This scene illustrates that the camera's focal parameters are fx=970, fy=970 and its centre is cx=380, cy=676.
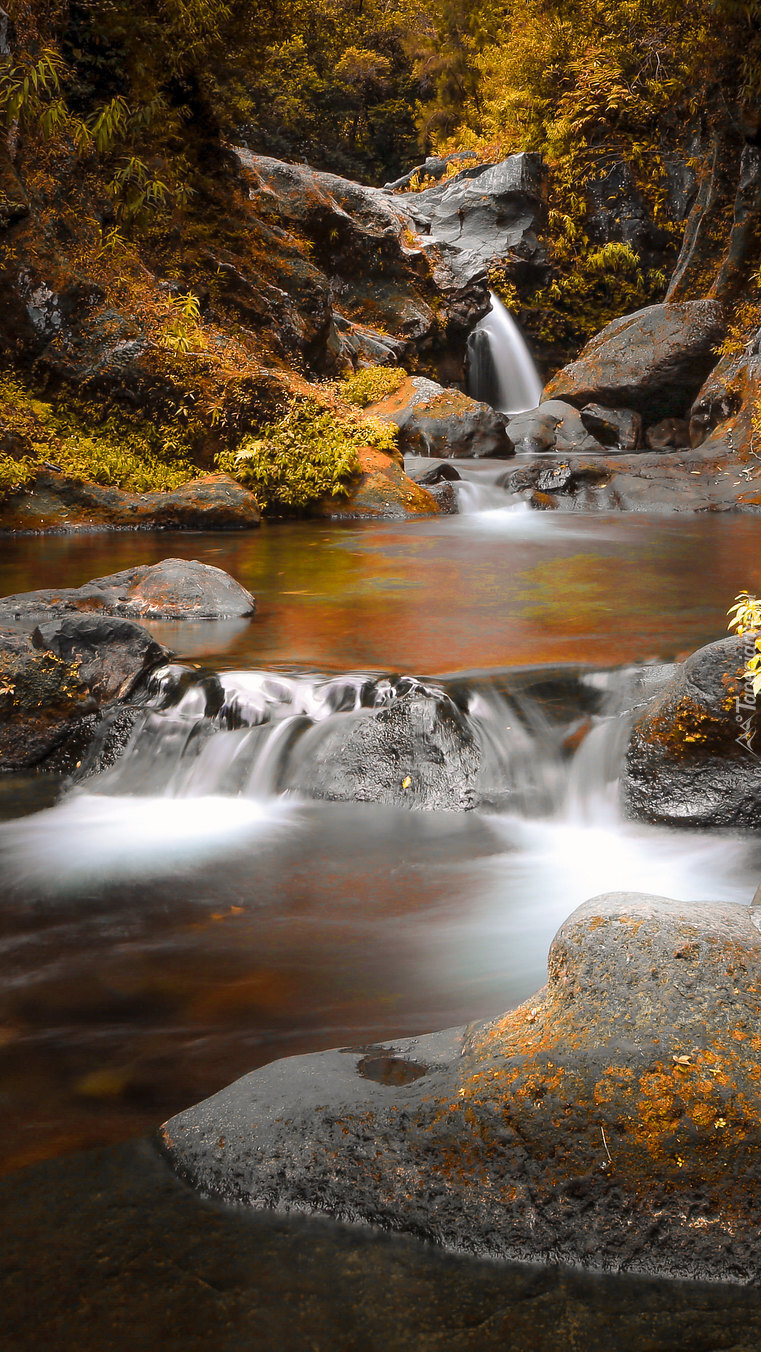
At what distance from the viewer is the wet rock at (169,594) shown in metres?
7.39

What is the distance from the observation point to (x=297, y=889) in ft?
13.7

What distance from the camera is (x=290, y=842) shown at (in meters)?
4.62

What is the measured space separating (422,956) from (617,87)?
23.4 meters

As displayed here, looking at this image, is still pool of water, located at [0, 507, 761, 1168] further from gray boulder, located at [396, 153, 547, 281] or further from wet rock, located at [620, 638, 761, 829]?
gray boulder, located at [396, 153, 547, 281]

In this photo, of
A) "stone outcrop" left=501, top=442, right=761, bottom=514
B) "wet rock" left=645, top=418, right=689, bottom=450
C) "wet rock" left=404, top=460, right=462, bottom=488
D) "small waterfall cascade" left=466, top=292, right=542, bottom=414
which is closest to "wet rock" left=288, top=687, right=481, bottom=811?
"stone outcrop" left=501, top=442, right=761, bottom=514

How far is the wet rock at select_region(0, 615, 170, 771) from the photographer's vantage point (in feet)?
17.7

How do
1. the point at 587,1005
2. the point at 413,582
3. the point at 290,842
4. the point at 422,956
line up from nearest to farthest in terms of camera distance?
the point at 587,1005 → the point at 422,956 → the point at 290,842 → the point at 413,582

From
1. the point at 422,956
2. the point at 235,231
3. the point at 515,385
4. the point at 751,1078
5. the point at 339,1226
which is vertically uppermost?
the point at 235,231

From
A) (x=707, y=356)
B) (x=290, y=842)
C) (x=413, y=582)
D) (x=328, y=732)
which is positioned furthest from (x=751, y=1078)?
(x=707, y=356)

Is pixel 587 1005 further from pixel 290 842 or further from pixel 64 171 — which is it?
pixel 64 171

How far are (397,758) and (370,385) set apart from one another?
14346 mm

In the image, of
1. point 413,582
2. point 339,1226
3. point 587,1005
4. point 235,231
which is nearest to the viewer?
point 339,1226

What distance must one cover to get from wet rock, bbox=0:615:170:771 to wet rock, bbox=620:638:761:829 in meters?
2.94

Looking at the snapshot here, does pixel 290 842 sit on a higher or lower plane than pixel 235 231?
lower
